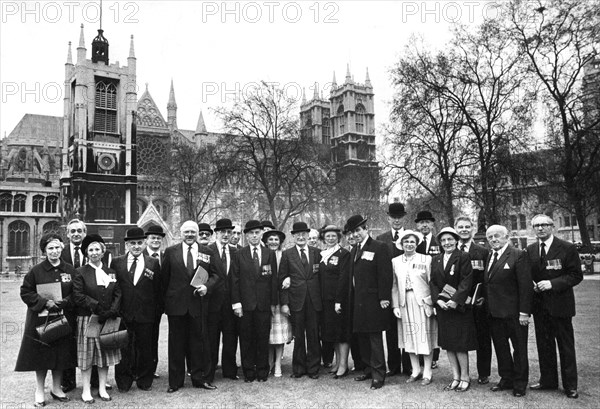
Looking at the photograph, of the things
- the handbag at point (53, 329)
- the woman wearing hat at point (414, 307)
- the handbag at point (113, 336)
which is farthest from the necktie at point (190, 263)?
the woman wearing hat at point (414, 307)

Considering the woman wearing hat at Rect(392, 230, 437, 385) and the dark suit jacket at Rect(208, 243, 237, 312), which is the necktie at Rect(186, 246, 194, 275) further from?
the woman wearing hat at Rect(392, 230, 437, 385)

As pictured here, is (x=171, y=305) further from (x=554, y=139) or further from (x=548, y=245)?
(x=554, y=139)

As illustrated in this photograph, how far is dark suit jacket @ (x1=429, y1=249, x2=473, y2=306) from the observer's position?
6109 millimetres

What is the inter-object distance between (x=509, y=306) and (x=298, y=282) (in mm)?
2816

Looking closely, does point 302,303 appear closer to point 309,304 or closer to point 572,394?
point 309,304

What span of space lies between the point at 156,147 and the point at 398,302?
53988 millimetres

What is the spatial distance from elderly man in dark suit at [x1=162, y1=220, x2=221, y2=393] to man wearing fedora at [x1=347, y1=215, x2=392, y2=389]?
1977 mm

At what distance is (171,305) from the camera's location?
648cm

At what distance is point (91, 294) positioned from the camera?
6.06m

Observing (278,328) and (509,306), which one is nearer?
(509,306)

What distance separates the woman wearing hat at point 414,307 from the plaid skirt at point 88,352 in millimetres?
3733

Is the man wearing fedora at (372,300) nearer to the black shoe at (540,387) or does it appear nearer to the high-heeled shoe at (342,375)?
the high-heeled shoe at (342,375)

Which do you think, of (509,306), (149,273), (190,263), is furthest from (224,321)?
(509,306)

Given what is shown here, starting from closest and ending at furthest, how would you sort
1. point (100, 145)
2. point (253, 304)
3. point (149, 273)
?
point (149, 273) → point (253, 304) → point (100, 145)
